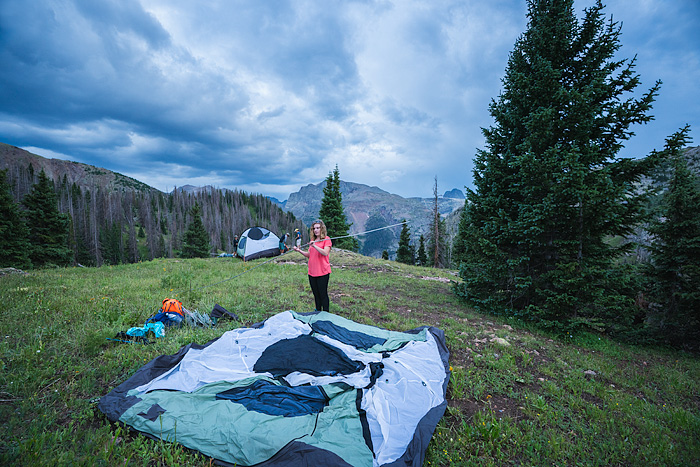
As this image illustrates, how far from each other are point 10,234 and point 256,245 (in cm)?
1795

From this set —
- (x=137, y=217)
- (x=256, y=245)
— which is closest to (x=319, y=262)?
(x=256, y=245)

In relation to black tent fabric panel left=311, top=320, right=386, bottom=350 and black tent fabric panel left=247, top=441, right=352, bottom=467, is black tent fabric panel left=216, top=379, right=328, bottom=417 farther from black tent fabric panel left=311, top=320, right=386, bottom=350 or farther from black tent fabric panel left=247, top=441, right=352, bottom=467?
black tent fabric panel left=311, top=320, right=386, bottom=350

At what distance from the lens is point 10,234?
19094 millimetres

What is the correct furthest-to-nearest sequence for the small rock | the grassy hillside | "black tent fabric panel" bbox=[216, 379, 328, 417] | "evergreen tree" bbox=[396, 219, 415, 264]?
1. "evergreen tree" bbox=[396, 219, 415, 264]
2. the small rock
3. "black tent fabric panel" bbox=[216, 379, 328, 417]
4. the grassy hillside

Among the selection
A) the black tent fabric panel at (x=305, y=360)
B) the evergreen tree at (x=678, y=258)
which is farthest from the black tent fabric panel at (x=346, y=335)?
the evergreen tree at (x=678, y=258)

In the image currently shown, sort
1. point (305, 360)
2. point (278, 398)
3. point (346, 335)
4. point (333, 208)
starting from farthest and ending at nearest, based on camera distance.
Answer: point (333, 208) → point (346, 335) → point (305, 360) → point (278, 398)

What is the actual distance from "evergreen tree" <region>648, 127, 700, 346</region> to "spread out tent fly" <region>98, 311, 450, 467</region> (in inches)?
254

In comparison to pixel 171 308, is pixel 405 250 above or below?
below

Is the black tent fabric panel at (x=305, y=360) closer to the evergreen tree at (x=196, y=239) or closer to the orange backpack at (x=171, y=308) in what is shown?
the orange backpack at (x=171, y=308)

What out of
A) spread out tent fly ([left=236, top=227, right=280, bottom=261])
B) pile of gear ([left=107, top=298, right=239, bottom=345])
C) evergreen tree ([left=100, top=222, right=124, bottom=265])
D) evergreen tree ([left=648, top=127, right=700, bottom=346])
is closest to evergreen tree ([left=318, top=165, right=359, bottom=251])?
spread out tent fly ([left=236, top=227, right=280, bottom=261])

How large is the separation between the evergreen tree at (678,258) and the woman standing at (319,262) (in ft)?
26.8

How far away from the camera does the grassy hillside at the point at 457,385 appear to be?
8.82 ft

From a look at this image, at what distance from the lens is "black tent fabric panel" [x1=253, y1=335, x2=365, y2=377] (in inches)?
157

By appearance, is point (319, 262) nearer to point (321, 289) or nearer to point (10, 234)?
point (321, 289)
